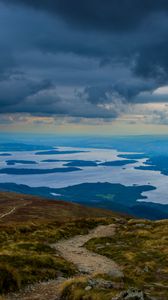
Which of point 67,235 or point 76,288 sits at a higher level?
point 76,288

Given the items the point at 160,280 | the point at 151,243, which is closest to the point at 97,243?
the point at 151,243

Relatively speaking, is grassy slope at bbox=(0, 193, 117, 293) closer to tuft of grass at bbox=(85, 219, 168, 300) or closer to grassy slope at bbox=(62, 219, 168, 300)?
grassy slope at bbox=(62, 219, 168, 300)

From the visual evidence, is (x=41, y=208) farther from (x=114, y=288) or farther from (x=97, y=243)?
(x=114, y=288)

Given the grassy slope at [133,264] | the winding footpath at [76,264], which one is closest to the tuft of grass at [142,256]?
the grassy slope at [133,264]

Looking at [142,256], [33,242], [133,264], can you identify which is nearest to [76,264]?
[133,264]

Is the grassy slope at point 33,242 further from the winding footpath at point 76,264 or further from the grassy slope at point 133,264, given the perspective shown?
the grassy slope at point 133,264

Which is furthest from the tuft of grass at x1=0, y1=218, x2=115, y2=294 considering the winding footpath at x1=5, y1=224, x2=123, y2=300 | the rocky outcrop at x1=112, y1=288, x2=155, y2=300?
the rocky outcrop at x1=112, y1=288, x2=155, y2=300
